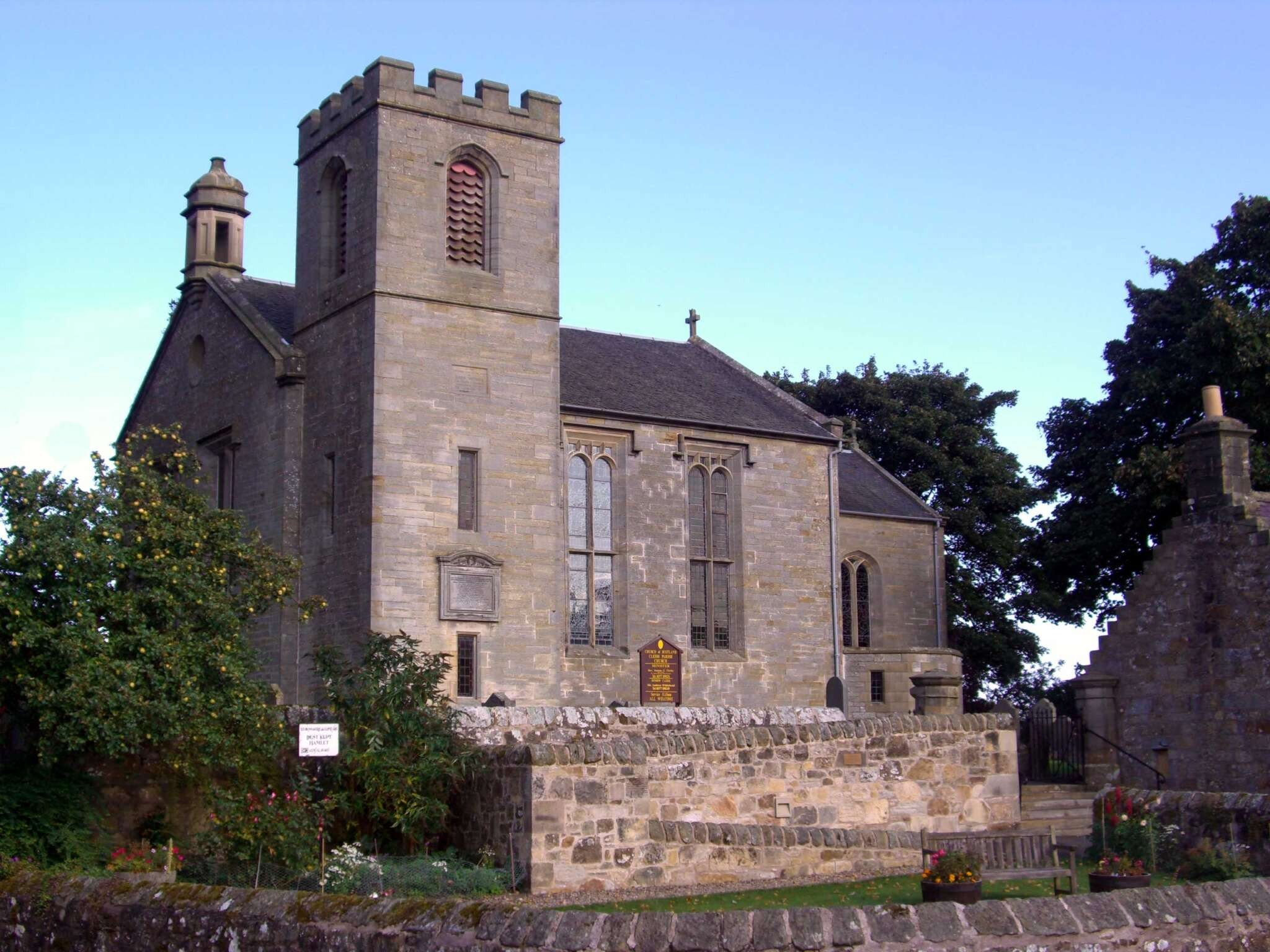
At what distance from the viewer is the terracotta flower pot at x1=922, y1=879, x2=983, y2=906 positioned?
14.7 m

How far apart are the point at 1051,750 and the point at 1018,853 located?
41.6 ft

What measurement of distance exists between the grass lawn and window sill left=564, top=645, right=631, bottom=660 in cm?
1505

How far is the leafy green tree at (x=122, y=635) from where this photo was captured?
1884cm

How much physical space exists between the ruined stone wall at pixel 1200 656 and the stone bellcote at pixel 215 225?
23.2 metres

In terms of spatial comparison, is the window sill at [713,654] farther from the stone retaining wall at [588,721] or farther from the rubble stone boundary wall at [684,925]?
the rubble stone boundary wall at [684,925]

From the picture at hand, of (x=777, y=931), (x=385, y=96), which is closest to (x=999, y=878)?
(x=777, y=931)

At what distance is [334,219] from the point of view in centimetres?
3347

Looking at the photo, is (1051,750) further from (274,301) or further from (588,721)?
(274,301)

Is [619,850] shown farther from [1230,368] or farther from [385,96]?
[1230,368]

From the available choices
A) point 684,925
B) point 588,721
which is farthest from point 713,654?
point 684,925

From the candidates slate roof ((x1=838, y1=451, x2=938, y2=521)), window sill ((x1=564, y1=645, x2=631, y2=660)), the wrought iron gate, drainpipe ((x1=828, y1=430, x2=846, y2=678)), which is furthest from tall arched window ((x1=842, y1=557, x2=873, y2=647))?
the wrought iron gate

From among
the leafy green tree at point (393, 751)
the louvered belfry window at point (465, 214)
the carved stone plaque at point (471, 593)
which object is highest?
the louvered belfry window at point (465, 214)

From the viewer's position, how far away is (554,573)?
3177 cm

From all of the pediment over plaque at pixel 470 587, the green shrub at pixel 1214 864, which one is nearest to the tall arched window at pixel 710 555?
the pediment over plaque at pixel 470 587
